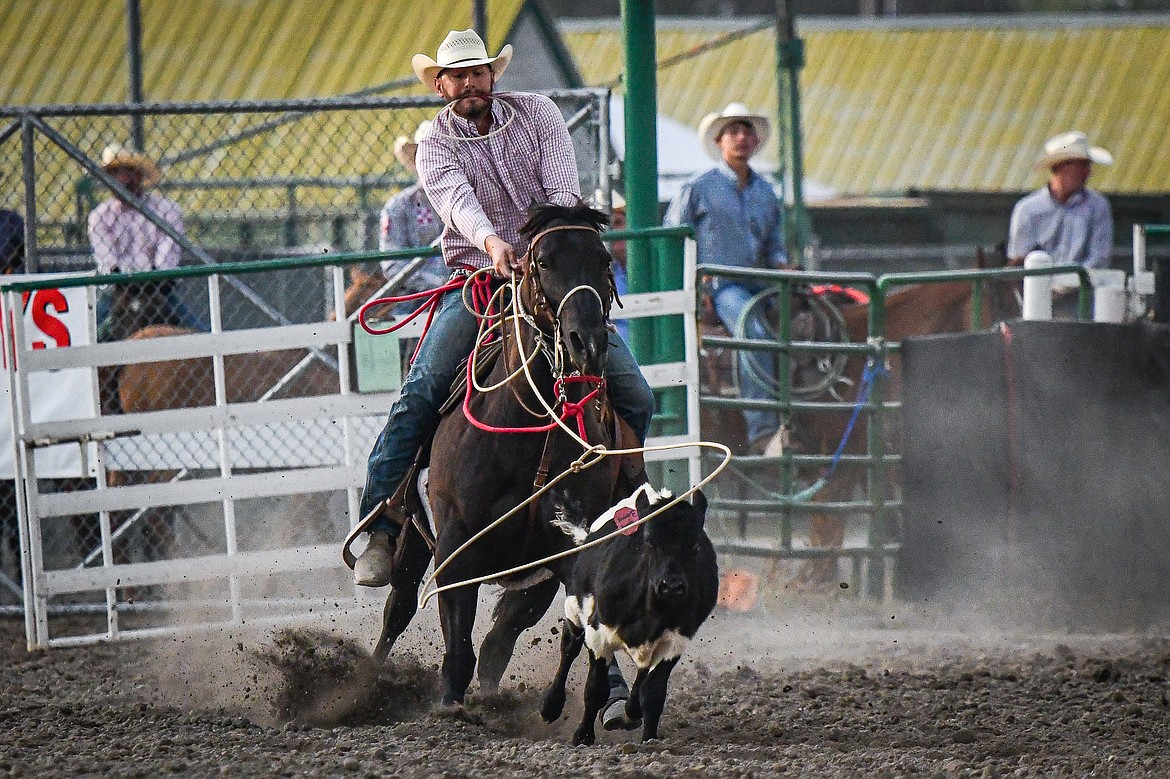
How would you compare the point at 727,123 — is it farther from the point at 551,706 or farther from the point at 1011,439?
the point at 551,706

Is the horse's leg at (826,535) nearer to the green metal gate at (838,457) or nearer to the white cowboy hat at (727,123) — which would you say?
the green metal gate at (838,457)

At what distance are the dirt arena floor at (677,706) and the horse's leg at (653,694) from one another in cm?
7

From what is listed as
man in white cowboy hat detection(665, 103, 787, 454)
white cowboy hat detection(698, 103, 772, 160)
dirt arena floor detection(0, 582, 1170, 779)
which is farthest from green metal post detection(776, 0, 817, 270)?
dirt arena floor detection(0, 582, 1170, 779)

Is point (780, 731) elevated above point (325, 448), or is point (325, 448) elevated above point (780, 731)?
point (325, 448)

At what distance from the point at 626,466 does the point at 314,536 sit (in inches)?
140

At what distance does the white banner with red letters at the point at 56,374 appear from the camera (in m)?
8.48

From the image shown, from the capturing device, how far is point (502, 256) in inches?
216

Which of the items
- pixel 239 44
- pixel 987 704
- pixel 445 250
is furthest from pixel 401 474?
pixel 239 44

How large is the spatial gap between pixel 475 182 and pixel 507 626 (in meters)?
1.61

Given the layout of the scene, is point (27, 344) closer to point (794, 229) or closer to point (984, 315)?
point (984, 315)

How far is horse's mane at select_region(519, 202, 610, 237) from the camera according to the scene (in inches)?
206

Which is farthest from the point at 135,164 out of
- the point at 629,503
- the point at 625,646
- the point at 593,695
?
the point at 625,646

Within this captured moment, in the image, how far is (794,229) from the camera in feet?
54.7

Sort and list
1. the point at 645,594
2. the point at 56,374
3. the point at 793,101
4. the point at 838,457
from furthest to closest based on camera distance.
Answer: the point at 793,101 < the point at 838,457 < the point at 56,374 < the point at 645,594
